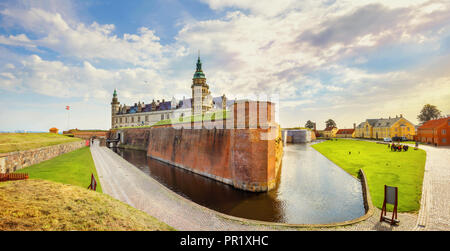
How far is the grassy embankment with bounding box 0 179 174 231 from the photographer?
5253mm

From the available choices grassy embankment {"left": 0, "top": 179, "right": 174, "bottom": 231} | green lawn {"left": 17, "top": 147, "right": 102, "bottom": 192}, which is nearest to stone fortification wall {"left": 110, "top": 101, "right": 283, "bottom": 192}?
grassy embankment {"left": 0, "top": 179, "right": 174, "bottom": 231}

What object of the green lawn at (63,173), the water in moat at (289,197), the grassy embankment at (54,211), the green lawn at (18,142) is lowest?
the water in moat at (289,197)

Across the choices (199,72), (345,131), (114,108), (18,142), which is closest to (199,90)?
(199,72)

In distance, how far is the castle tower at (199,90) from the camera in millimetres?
53125

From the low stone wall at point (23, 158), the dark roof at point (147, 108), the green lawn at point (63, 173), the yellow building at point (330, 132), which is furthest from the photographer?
the yellow building at point (330, 132)

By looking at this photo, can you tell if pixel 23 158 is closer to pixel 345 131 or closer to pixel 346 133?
pixel 346 133

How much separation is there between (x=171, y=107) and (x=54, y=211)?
62.2 metres

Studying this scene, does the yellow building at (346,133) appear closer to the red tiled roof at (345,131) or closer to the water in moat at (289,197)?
the red tiled roof at (345,131)

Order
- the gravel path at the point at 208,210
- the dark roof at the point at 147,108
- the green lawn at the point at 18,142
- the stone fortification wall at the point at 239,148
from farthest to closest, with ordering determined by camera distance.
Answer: the dark roof at the point at 147,108, the green lawn at the point at 18,142, the stone fortification wall at the point at 239,148, the gravel path at the point at 208,210

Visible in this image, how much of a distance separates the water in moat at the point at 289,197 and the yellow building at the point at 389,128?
1927 inches

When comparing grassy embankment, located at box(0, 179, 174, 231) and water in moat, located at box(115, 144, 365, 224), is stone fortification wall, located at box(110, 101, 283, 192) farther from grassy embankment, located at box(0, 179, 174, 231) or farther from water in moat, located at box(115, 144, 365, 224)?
grassy embankment, located at box(0, 179, 174, 231)

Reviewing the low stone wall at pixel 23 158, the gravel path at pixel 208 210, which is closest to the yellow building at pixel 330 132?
the gravel path at pixel 208 210
